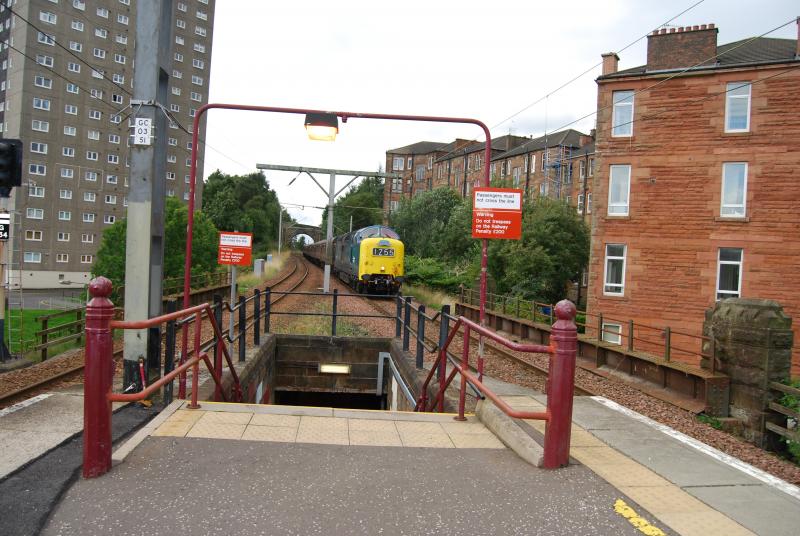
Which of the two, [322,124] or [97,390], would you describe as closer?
[97,390]

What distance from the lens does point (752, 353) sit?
30.9 feet

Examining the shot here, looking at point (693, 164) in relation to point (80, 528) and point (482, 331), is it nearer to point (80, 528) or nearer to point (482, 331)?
point (482, 331)

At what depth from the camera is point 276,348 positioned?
42.4 feet

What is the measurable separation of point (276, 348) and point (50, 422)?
8.01m

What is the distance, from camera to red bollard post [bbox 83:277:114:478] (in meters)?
3.71

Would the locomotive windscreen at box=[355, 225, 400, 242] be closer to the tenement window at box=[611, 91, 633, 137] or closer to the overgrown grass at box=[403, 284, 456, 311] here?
the overgrown grass at box=[403, 284, 456, 311]

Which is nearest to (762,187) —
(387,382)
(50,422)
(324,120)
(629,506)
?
(387,382)

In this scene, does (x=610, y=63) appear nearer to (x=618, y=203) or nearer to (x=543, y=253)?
(x=618, y=203)

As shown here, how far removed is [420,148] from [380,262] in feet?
193

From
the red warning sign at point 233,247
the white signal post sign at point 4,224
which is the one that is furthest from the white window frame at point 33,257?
the red warning sign at point 233,247

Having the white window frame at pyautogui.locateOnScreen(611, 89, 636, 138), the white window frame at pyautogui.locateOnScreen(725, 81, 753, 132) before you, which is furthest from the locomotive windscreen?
the white window frame at pyautogui.locateOnScreen(725, 81, 753, 132)

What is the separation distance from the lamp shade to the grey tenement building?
36.8 metres

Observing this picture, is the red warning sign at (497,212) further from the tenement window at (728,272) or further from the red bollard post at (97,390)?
the tenement window at (728,272)

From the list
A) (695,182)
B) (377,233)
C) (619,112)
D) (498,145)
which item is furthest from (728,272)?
(498,145)
